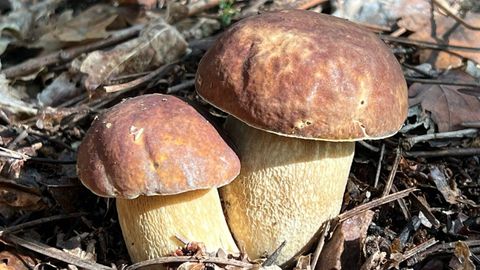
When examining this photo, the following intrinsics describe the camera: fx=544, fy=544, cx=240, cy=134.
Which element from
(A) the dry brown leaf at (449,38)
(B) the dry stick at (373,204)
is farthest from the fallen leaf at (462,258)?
(A) the dry brown leaf at (449,38)

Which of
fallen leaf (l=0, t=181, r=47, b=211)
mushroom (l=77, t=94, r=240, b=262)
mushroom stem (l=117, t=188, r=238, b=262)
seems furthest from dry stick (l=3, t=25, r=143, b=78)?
mushroom stem (l=117, t=188, r=238, b=262)

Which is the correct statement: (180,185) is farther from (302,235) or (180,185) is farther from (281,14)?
(281,14)

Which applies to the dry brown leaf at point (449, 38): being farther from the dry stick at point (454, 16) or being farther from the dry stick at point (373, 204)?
the dry stick at point (373, 204)

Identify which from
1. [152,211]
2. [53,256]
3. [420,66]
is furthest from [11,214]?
[420,66]

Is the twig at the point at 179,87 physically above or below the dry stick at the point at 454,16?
A: below

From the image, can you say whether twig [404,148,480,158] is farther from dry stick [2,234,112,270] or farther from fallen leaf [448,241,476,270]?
dry stick [2,234,112,270]

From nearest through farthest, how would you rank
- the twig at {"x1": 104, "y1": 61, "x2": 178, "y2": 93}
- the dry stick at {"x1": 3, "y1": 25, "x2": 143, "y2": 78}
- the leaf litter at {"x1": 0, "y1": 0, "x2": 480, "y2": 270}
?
the leaf litter at {"x1": 0, "y1": 0, "x2": 480, "y2": 270}, the twig at {"x1": 104, "y1": 61, "x2": 178, "y2": 93}, the dry stick at {"x1": 3, "y1": 25, "x2": 143, "y2": 78}
